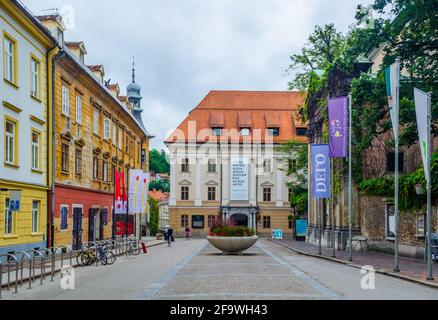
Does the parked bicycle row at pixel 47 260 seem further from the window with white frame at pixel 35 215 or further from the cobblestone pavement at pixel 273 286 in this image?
the cobblestone pavement at pixel 273 286

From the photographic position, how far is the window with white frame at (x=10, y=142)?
25.0 meters

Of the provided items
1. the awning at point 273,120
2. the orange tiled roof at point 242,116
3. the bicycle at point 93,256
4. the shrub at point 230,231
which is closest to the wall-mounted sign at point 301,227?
the orange tiled roof at point 242,116

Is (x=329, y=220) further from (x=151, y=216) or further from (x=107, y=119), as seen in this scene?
(x=151, y=216)

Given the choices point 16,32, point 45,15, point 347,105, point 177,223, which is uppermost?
point 45,15

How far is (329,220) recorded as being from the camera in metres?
43.0

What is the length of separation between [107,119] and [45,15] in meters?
13.1

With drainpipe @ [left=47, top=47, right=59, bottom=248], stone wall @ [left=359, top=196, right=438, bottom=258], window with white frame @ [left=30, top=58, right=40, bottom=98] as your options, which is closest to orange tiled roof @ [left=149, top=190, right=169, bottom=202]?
stone wall @ [left=359, top=196, right=438, bottom=258]

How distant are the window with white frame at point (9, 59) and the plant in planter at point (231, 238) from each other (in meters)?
12.8

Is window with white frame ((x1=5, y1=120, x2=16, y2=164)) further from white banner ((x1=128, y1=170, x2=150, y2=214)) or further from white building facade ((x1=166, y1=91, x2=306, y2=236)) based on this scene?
white building facade ((x1=166, y1=91, x2=306, y2=236))

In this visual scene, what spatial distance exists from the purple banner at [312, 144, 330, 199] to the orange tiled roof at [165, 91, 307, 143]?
40846mm

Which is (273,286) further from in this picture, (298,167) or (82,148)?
(298,167)

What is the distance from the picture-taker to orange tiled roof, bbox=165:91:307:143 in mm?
77625
